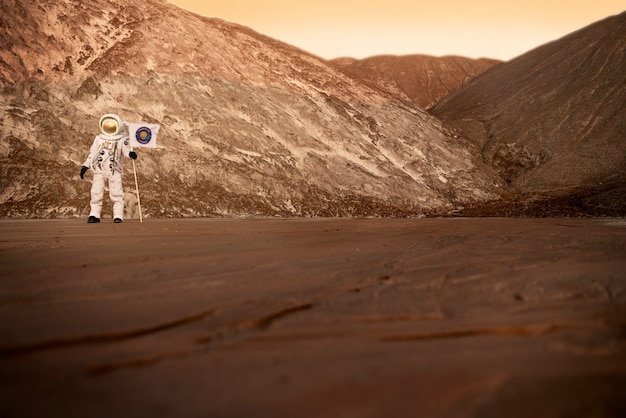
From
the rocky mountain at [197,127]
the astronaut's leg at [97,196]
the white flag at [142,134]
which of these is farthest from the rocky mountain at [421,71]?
the astronaut's leg at [97,196]

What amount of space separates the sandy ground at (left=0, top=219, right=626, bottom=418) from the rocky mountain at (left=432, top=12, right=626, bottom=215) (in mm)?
14773

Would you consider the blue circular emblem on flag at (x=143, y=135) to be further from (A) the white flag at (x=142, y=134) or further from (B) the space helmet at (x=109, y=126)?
(B) the space helmet at (x=109, y=126)

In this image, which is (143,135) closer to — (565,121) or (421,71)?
(565,121)

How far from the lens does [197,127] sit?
1864 centimetres

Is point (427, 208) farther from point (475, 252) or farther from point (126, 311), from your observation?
point (126, 311)

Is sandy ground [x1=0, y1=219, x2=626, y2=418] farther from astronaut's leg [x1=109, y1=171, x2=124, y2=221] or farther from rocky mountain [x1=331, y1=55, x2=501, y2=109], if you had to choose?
rocky mountain [x1=331, y1=55, x2=501, y2=109]

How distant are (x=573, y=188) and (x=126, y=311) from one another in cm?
2042

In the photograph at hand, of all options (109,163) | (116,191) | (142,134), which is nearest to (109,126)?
(142,134)

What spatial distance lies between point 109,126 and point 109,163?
91 centimetres

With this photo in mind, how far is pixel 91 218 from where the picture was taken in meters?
11.4

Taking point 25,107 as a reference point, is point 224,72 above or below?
above

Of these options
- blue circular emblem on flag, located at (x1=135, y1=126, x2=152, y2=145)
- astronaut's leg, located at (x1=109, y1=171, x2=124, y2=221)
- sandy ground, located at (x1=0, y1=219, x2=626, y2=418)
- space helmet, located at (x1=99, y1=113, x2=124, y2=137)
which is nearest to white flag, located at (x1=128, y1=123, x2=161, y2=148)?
blue circular emblem on flag, located at (x1=135, y1=126, x2=152, y2=145)

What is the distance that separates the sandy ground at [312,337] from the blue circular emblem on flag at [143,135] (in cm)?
809

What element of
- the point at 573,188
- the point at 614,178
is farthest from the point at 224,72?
the point at 614,178
